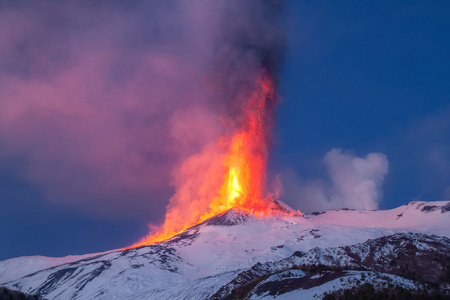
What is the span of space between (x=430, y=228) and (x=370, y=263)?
277ft

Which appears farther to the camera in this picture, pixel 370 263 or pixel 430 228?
pixel 430 228

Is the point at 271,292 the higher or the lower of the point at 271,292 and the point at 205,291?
the lower

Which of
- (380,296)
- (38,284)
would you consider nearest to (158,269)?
(38,284)

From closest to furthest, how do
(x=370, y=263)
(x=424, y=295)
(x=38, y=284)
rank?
(x=424, y=295) < (x=370, y=263) < (x=38, y=284)

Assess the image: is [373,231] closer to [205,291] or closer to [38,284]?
[205,291]

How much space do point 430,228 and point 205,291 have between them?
126321 mm

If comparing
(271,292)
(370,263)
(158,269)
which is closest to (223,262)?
(158,269)

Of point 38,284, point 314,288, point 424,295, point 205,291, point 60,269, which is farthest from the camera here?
point 60,269

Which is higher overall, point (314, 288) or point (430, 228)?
point (430, 228)

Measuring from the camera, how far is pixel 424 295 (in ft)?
106

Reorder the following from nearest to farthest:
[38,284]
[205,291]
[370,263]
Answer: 1. [205,291]
2. [370,263]
3. [38,284]

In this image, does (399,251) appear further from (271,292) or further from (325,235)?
(271,292)

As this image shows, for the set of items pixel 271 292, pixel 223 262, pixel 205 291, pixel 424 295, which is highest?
pixel 223 262

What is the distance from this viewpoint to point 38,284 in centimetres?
16538
